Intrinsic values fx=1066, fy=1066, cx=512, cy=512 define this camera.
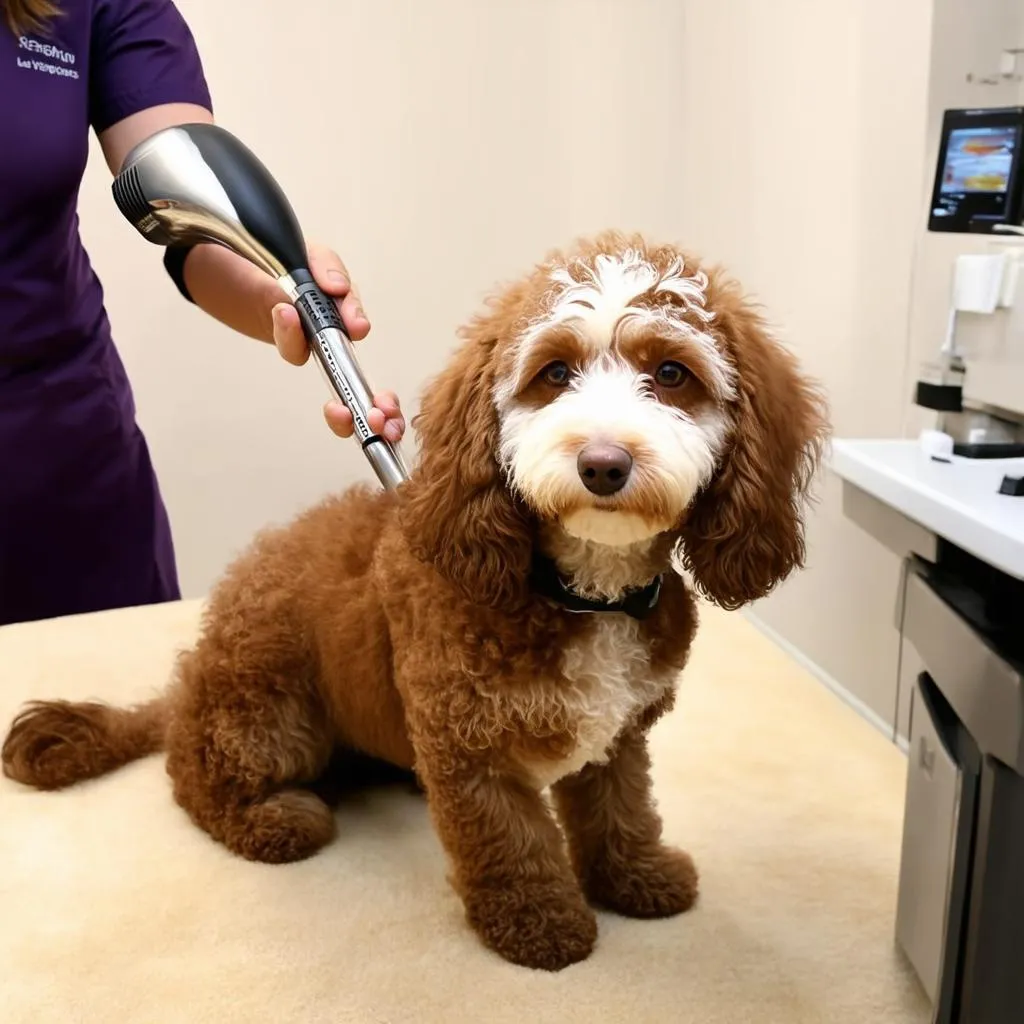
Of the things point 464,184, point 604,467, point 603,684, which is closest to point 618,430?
point 604,467

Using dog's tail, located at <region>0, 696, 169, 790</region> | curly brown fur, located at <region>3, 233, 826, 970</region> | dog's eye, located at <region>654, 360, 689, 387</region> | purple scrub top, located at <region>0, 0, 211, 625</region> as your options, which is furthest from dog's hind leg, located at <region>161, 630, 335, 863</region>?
dog's eye, located at <region>654, 360, 689, 387</region>

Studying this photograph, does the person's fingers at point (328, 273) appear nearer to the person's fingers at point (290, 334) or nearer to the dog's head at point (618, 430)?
the person's fingers at point (290, 334)

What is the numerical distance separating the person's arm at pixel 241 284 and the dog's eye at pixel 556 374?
0.59 ft

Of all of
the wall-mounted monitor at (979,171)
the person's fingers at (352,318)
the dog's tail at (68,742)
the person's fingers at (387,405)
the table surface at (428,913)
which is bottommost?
the table surface at (428,913)

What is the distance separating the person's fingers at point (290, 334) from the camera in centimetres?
100

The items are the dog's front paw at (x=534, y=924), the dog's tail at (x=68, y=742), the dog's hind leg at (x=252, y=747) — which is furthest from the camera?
the dog's tail at (x=68, y=742)

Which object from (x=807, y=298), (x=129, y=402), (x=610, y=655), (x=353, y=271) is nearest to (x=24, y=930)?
(x=610, y=655)

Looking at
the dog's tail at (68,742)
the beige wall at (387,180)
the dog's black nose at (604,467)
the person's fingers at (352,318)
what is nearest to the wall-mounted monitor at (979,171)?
the dog's black nose at (604,467)

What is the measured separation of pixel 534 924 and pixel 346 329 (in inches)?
22.5

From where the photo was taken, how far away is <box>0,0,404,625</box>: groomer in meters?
1.20

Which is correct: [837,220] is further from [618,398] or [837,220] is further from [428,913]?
[428,913]

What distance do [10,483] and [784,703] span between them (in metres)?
1.06

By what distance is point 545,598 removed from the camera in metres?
0.92

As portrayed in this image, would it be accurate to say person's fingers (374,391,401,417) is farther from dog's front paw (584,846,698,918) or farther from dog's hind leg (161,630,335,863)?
dog's front paw (584,846,698,918)
